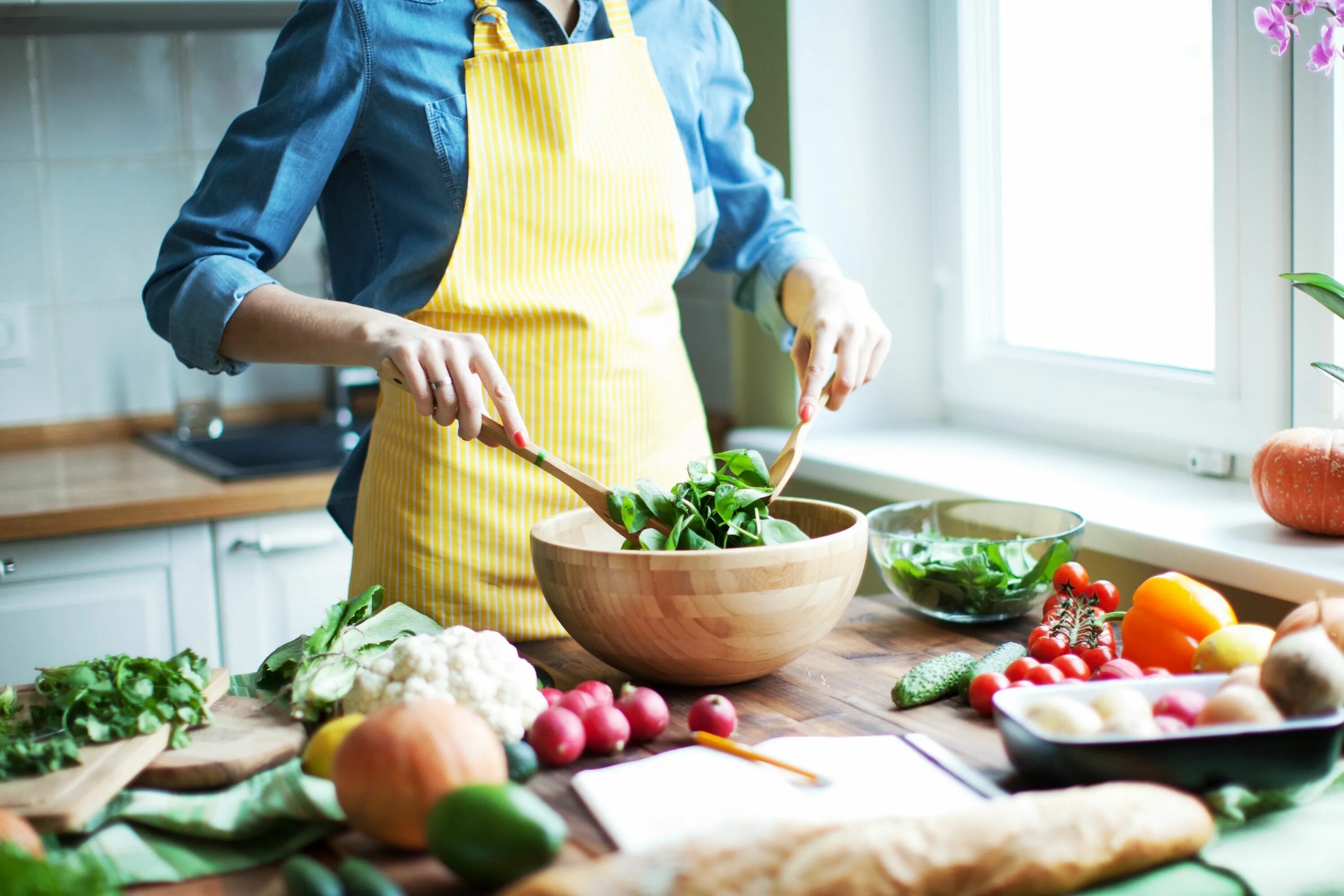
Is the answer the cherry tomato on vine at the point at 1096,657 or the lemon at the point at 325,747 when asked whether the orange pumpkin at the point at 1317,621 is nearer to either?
the cherry tomato on vine at the point at 1096,657

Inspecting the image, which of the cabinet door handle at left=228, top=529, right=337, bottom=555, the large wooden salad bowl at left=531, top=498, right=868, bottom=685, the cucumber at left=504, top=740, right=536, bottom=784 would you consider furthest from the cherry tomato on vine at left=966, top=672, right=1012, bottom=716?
the cabinet door handle at left=228, top=529, right=337, bottom=555

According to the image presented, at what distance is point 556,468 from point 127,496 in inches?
41.5

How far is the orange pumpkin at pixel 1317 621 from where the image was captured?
2.97ft

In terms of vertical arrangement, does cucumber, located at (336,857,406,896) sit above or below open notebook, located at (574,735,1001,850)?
above

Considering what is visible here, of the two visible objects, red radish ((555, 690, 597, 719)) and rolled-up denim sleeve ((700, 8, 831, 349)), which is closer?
red radish ((555, 690, 597, 719))

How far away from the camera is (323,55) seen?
121 cm

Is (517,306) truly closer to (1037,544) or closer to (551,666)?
(551,666)

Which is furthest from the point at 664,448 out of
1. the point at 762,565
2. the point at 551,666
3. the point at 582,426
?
the point at 762,565

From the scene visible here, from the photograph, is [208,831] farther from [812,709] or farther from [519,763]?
[812,709]

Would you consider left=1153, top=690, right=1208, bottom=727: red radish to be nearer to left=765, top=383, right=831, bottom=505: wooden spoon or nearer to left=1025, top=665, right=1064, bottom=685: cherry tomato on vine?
left=1025, top=665, right=1064, bottom=685: cherry tomato on vine

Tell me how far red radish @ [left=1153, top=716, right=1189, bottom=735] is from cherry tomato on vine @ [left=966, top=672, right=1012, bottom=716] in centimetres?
17

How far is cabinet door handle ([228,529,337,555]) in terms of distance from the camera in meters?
1.94

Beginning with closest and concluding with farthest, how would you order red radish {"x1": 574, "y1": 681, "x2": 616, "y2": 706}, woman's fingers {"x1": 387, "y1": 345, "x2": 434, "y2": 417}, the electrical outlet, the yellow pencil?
the yellow pencil → red radish {"x1": 574, "y1": 681, "x2": 616, "y2": 706} → woman's fingers {"x1": 387, "y1": 345, "x2": 434, "y2": 417} → the electrical outlet

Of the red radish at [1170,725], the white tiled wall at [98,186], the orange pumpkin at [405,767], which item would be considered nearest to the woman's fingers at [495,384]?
the orange pumpkin at [405,767]
